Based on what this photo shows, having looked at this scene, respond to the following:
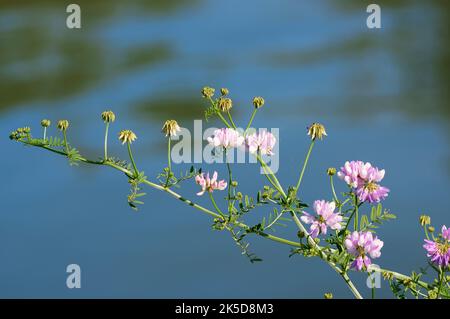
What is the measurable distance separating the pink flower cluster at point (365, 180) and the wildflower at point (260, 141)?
0.54 ft

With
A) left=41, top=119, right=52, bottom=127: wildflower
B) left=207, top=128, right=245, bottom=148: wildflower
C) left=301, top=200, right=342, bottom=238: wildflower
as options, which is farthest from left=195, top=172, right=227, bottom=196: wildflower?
left=41, top=119, right=52, bottom=127: wildflower

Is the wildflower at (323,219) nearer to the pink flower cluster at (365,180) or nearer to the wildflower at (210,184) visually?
the pink flower cluster at (365,180)

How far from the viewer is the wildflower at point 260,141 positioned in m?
1.55

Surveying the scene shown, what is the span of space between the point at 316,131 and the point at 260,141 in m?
0.11

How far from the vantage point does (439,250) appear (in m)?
1.45

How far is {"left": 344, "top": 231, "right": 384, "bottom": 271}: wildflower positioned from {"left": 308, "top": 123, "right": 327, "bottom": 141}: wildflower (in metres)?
0.20

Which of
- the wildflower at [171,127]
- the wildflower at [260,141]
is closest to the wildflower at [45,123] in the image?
the wildflower at [171,127]

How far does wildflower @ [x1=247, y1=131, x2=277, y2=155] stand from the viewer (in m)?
1.55

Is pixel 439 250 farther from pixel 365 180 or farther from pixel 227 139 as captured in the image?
pixel 227 139

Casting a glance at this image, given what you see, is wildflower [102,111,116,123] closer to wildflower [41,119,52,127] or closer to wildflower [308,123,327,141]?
wildflower [41,119,52,127]
